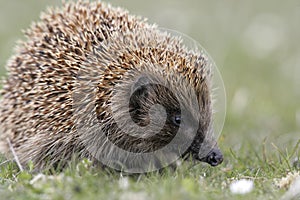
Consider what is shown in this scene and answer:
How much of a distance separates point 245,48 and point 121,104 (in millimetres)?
7741

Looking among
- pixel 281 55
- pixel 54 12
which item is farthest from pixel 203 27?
pixel 54 12

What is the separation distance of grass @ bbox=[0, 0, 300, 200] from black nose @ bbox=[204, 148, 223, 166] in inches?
4.3

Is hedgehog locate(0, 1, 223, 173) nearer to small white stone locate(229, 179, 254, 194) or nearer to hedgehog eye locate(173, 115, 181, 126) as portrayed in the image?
hedgehog eye locate(173, 115, 181, 126)

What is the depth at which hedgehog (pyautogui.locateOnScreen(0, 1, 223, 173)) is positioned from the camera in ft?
22.8

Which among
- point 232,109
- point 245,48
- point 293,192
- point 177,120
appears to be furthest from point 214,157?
point 245,48

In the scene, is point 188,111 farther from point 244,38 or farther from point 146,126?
point 244,38

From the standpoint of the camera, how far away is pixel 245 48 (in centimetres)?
1423

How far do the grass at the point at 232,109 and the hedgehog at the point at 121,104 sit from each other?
304mm

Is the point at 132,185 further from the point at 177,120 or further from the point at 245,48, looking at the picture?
the point at 245,48

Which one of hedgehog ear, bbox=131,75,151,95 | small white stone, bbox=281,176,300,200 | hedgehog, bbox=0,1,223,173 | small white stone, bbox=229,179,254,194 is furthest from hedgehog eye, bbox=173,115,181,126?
small white stone, bbox=281,176,300,200

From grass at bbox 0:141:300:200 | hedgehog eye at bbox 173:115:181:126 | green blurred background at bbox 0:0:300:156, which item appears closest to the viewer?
grass at bbox 0:141:300:200

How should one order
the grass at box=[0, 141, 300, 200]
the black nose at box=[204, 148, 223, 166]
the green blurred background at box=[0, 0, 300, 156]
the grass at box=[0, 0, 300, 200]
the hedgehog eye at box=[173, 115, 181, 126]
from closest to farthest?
the grass at box=[0, 141, 300, 200]
the grass at box=[0, 0, 300, 200]
the black nose at box=[204, 148, 223, 166]
the hedgehog eye at box=[173, 115, 181, 126]
the green blurred background at box=[0, 0, 300, 156]

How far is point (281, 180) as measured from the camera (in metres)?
6.06

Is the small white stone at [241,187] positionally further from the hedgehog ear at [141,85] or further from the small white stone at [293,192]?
the hedgehog ear at [141,85]
